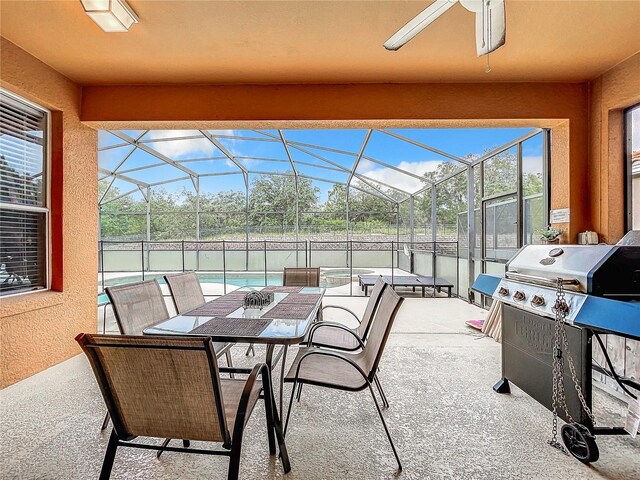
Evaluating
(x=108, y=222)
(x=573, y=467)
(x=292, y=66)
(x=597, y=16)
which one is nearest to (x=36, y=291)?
(x=292, y=66)

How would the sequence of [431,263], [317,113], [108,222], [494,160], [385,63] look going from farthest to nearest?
1. [108,222]
2. [431,263]
3. [494,160]
4. [317,113]
5. [385,63]

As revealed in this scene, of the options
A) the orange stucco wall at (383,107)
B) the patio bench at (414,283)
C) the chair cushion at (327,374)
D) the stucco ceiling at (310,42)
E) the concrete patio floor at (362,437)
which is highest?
the stucco ceiling at (310,42)

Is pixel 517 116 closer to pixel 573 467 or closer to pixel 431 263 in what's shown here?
pixel 573 467

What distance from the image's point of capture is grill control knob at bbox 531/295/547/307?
210 centimetres

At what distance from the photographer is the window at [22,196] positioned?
289 centimetres

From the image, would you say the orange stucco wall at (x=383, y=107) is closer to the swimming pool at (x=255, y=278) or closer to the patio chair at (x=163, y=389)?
the patio chair at (x=163, y=389)

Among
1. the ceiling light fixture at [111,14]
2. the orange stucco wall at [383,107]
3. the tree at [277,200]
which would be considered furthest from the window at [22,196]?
the tree at [277,200]

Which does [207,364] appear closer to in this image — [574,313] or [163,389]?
[163,389]

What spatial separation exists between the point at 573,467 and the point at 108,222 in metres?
11.9

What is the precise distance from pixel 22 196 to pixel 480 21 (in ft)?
12.6

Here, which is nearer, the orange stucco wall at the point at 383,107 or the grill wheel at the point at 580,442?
the grill wheel at the point at 580,442

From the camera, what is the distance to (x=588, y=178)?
10.7ft

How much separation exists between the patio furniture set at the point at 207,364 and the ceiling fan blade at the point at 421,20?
1467mm

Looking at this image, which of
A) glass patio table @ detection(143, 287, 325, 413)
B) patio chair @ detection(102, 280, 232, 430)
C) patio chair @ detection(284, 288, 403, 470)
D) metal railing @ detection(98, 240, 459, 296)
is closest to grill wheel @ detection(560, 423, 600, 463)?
patio chair @ detection(284, 288, 403, 470)
